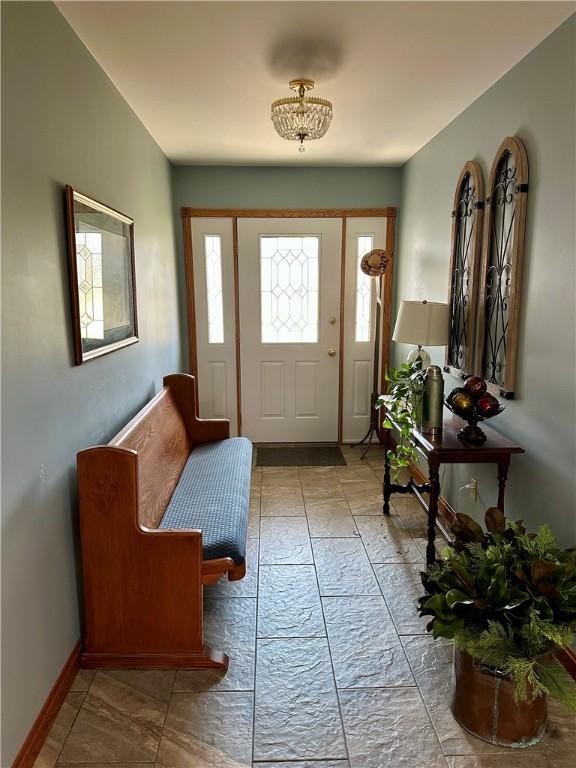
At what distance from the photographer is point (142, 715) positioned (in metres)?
1.82

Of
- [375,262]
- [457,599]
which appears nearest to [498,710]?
[457,599]

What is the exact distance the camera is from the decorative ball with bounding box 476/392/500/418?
94.5 inches

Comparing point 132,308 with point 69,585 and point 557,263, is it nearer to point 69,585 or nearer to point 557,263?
point 69,585

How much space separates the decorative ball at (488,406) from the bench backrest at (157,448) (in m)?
1.53

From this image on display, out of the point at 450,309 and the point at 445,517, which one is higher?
the point at 450,309

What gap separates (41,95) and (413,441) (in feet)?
7.43

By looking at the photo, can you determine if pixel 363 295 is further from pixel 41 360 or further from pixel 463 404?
pixel 41 360

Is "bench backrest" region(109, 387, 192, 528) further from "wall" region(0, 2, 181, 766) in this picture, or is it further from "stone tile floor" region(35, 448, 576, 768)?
"stone tile floor" region(35, 448, 576, 768)

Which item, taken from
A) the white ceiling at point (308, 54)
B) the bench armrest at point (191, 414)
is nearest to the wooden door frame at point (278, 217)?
the white ceiling at point (308, 54)

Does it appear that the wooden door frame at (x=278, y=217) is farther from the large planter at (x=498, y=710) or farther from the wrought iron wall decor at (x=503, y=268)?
the large planter at (x=498, y=710)

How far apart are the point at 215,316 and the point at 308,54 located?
262 centimetres

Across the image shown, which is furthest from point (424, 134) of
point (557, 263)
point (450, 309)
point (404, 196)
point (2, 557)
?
point (2, 557)

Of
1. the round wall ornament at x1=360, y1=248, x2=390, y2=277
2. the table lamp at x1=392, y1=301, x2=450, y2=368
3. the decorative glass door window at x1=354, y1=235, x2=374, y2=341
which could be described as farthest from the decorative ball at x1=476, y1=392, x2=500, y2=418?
the decorative glass door window at x1=354, y1=235, x2=374, y2=341

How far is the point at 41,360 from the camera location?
1.73 meters
